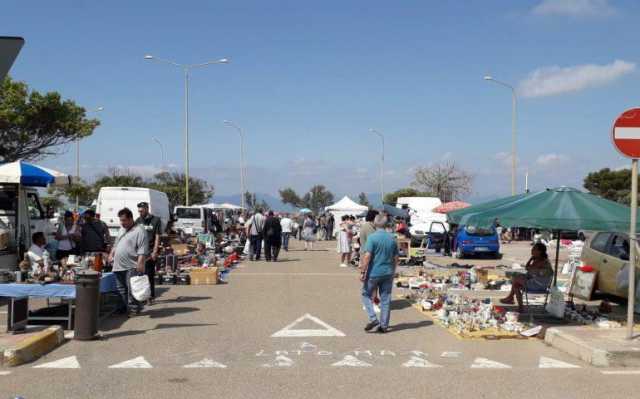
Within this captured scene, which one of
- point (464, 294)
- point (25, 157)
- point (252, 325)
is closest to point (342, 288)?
point (464, 294)

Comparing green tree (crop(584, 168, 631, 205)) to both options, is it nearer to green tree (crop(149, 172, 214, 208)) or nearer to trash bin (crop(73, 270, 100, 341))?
green tree (crop(149, 172, 214, 208))

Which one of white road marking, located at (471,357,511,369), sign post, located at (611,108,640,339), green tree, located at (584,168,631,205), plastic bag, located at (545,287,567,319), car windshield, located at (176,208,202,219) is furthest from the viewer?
green tree, located at (584,168,631,205)

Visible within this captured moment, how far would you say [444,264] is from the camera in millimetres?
22766

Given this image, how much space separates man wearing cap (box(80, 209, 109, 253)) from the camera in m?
13.1

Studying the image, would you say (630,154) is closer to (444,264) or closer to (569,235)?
(444,264)

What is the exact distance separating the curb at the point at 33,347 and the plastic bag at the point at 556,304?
300 inches

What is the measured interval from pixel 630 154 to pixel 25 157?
96.3 feet

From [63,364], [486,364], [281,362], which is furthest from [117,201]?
[486,364]

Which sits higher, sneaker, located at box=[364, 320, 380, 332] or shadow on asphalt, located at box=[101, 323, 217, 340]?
sneaker, located at box=[364, 320, 380, 332]

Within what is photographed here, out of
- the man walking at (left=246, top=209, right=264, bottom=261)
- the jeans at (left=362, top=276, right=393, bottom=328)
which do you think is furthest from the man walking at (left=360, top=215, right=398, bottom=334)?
the man walking at (left=246, top=209, right=264, bottom=261)

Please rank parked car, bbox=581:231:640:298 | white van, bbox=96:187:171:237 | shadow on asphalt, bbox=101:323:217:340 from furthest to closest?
white van, bbox=96:187:171:237 → parked car, bbox=581:231:640:298 → shadow on asphalt, bbox=101:323:217:340

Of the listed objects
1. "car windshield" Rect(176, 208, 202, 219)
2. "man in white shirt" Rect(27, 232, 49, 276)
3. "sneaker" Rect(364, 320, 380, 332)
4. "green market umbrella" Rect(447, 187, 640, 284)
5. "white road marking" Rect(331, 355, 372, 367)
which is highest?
"green market umbrella" Rect(447, 187, 640, 284)

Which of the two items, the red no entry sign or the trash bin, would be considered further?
the trash bin

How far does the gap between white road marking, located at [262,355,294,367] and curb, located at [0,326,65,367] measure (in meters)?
2.77
